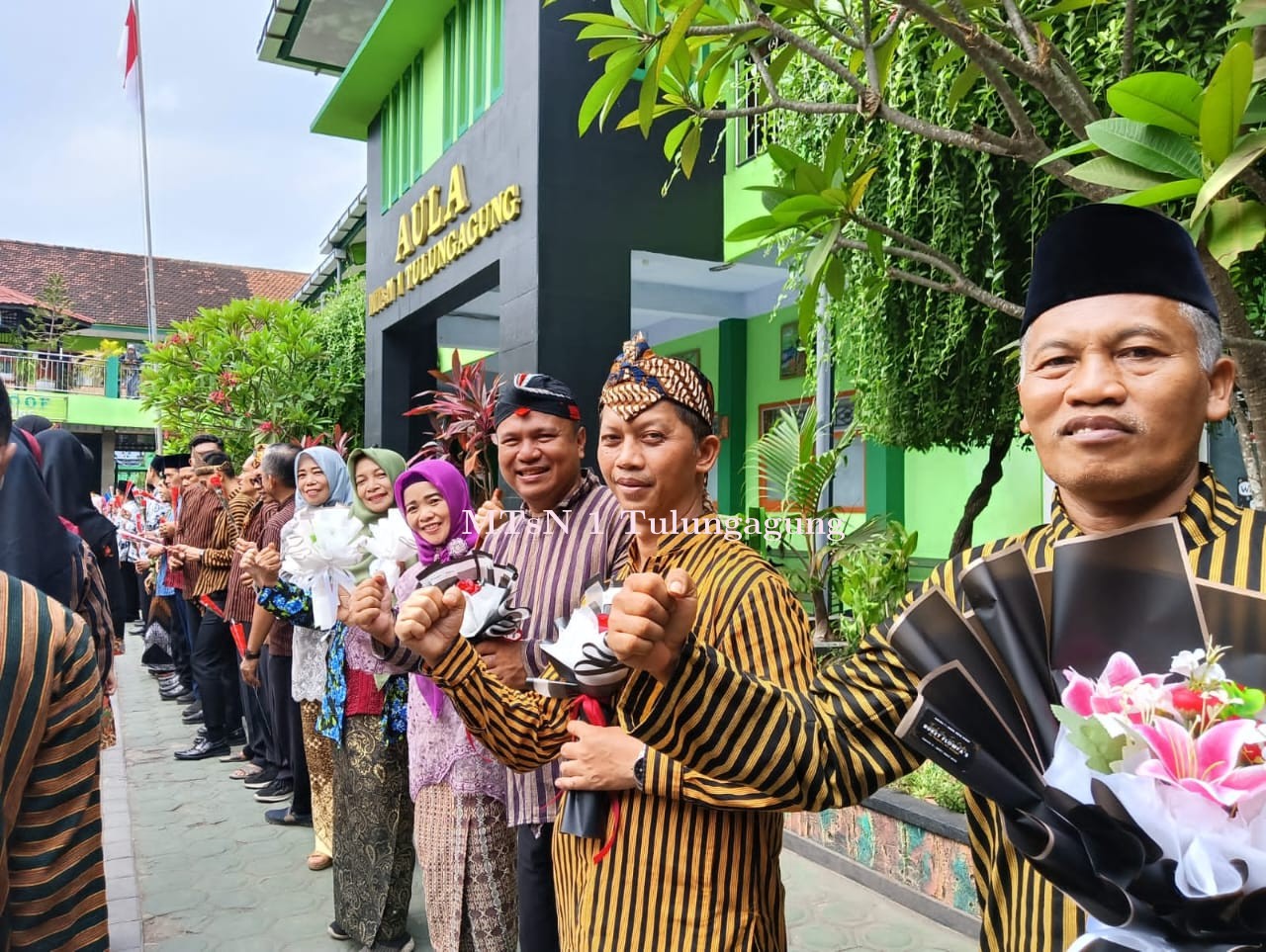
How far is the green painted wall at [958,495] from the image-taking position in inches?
285

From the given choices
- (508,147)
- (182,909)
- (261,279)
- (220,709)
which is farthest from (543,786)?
(261,279)

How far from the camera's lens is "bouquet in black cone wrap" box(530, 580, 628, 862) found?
136cm

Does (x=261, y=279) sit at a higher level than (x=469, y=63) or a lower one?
higher

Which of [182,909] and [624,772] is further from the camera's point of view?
[182,909]

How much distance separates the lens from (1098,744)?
858mm

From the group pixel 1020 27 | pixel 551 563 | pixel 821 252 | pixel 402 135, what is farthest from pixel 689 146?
pixel 402 135

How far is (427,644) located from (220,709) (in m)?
5.95

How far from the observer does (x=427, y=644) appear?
5.79 feet

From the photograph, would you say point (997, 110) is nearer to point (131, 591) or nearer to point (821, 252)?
point (821, 252)

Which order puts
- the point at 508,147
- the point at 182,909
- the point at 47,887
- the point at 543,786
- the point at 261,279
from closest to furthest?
the point at 47,887, the point at 543,786, the point at 182,909, the point at 508,147, the point at 261,279

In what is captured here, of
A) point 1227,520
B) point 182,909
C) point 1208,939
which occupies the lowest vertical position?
point 182,909

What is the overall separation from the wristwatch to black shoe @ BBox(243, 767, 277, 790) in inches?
196

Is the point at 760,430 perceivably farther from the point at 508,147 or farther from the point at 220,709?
the point at 220,709

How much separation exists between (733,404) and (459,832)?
8825 millimetres
